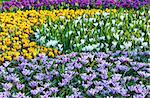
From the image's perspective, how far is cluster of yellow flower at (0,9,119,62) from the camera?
21.2 ft

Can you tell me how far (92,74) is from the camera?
5336 mm

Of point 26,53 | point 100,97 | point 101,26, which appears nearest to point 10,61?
point 26,53

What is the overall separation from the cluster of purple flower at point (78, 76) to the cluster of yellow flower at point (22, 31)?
1.28 ft

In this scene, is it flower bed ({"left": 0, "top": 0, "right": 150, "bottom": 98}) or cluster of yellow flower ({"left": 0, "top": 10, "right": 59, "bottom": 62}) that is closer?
flower bed ({"left": 0, "top": 0, "right": 150, "bottom": 98})

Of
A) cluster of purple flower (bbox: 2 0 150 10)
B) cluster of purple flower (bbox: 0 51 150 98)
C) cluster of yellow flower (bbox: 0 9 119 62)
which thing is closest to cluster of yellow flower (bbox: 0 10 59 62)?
cluster of yellow flower (bbox: 0 9 119 62)

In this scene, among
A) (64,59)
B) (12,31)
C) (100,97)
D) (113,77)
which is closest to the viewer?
(100,97)

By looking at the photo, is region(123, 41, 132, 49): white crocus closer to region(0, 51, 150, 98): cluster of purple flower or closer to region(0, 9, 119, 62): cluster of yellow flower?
region(0, 51, 150, 98): cluster of purple flower

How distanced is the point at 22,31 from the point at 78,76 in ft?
9.17

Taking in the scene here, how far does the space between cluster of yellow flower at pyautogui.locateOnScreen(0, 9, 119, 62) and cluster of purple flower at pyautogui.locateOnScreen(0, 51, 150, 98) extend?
0.39 metres

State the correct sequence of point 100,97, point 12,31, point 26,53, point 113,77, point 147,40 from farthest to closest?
point 12,31 → point 147,40 → point 26,53 → point 113,77 → point 100,97

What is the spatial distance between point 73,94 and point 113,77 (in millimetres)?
543

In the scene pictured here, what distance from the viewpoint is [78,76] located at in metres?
A: 5.39

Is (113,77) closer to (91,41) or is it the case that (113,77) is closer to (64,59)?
(64,59)

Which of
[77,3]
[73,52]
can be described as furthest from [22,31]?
[77,3]
